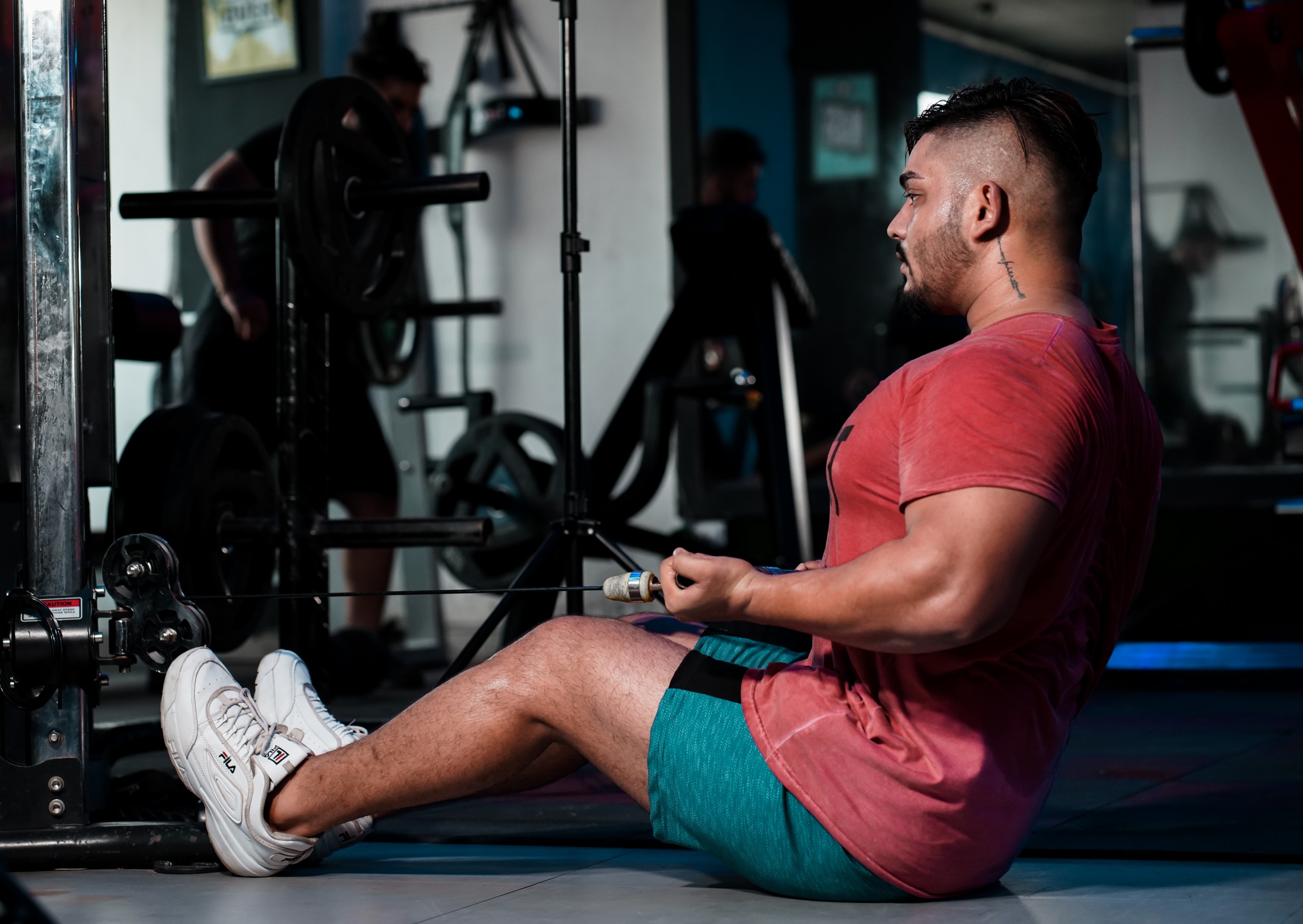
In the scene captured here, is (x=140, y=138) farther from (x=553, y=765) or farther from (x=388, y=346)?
(x=553, y=765)

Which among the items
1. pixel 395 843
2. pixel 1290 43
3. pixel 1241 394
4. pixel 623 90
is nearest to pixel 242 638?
pixel 395 843

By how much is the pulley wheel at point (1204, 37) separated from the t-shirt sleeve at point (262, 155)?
2177 millimetres

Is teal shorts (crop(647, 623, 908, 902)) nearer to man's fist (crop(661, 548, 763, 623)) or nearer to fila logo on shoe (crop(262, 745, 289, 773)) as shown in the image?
man's fist (crop(661, 548, 763, 623))

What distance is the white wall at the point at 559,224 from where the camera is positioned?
5484 mm

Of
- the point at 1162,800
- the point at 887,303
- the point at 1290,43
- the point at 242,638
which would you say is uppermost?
the point at 1290,43

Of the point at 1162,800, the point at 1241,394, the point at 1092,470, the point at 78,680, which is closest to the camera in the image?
the point at 1092,470

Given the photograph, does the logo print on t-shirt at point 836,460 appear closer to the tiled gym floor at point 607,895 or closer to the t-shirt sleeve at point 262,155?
the tiled gym floor at point 607,895

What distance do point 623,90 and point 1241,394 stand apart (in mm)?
2640

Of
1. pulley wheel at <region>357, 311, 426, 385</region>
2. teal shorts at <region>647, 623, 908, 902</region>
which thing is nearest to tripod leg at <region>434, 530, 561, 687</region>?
teal shorts at <region>647, 623, 908, 902</region>

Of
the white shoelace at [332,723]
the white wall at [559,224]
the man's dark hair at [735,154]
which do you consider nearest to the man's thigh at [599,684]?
the white shoelace at [332,723]

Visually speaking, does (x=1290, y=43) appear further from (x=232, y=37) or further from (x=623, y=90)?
(x=232, y=37)

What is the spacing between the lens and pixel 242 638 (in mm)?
2551

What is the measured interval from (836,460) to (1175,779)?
4.26 ft

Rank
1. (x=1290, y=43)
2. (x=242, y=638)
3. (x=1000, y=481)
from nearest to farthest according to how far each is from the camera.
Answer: (x=1000, y=481)
(x=242, y=638)
(x=1290, y=43)
